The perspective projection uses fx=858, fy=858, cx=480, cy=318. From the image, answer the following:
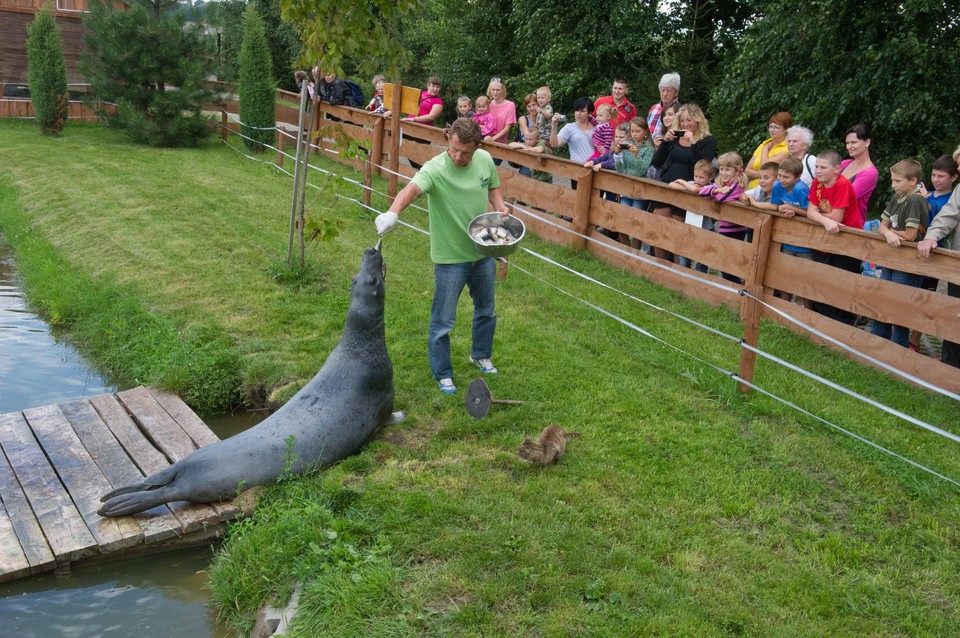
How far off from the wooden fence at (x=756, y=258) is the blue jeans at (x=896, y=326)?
0.53 feet

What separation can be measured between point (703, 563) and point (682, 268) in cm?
497

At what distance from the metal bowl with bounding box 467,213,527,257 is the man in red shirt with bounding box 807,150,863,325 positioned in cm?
277

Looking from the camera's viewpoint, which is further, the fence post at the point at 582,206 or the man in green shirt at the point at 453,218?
the fence post at the point at 582,206

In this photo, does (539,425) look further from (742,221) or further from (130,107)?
(130,107)

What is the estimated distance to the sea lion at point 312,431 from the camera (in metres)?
5.09

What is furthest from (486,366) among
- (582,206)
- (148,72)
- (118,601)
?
(148,72)

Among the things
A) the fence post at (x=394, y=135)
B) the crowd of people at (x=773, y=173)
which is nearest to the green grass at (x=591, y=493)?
the crowd of people at (x=773, y=173)

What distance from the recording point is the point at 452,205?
6.05 metres

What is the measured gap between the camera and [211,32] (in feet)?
60.3

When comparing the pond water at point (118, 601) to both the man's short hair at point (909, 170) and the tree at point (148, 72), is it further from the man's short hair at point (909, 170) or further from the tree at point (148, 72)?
the tree at point (148, 72)

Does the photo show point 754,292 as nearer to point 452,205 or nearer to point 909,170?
point 909,170

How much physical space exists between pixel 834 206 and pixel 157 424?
5776mm

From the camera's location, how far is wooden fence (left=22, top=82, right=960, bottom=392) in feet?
21.3

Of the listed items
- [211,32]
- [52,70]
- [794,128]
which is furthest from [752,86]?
[52,70]
